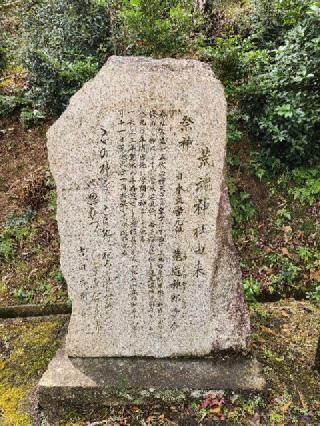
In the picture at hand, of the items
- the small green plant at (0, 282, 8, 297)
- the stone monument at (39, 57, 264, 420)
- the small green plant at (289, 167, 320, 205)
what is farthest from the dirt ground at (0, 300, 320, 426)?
the small green plant at (289, 167, 320, 205)

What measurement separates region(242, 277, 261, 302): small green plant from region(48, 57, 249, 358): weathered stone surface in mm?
1505

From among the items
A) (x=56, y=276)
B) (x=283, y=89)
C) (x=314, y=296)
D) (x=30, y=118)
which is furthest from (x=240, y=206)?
(x=30, y=118)

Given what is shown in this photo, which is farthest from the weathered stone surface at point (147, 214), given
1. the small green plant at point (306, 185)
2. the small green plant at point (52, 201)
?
the small green plant at point (306, 185)

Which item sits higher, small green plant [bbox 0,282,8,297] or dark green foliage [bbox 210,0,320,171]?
dark green foliage [bbox 210,0,320,171]

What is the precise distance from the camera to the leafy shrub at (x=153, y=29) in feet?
18.2

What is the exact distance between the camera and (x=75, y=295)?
139 inches

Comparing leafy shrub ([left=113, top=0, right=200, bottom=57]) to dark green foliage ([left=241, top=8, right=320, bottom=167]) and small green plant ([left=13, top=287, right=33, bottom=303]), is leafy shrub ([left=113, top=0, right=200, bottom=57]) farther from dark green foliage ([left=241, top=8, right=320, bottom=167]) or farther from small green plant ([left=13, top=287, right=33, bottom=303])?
small green plant ([left=13, top=287, right=33, bottom=303])

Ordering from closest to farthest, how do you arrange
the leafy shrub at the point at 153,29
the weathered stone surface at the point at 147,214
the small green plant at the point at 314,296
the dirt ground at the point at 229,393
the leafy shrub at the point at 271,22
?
the weathered stone surface at the point at 147,214 < the dirt ground at the point at 229,393 < the small green plant at the point at 314,296 < the leafy shrub at the point at 153,29 < the leafy shrub at the point at 271,22

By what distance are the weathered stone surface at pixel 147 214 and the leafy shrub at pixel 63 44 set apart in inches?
134

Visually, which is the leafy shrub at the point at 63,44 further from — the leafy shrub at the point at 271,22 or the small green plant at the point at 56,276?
the small green plant at the point at 56,276

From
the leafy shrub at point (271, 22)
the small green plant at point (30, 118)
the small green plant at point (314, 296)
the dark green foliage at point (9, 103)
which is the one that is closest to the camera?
the small green plant at point (314, 296)

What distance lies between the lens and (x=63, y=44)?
6.42 meters

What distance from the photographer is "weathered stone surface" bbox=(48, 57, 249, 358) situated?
302cm

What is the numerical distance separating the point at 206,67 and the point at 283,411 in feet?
8.33
